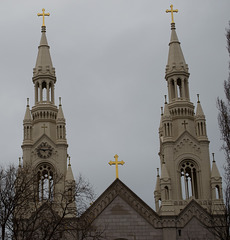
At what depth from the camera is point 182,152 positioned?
2115 inches

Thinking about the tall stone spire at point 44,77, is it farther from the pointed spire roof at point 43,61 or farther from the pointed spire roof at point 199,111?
the pointed spire roof at point 199,111

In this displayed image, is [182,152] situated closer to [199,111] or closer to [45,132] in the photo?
[199,111]

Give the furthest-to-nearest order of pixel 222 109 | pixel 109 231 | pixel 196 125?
1. pixel 196 125
2. pixel 109 231
3. pixel 222 109

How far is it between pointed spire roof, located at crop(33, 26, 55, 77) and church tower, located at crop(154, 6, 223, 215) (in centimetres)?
1196

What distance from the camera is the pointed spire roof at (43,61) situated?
190 ft

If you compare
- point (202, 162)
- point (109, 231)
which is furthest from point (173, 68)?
point (109, 231)

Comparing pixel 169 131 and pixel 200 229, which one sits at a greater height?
pixel 169 131

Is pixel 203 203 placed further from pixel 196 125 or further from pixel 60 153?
pixel 60 153

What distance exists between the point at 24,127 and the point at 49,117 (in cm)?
269

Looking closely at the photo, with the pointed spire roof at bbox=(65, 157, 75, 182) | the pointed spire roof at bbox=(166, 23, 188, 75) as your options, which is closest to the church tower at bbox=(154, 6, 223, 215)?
the pointed spire roof at bbox=(166, 23, 188, 75)

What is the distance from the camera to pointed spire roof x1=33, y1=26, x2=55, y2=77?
58.0 m

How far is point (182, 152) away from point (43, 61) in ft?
56.3

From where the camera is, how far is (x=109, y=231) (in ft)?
158

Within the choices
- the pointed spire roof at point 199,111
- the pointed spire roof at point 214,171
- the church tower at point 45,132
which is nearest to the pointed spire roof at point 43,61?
the church tower at point 45,132
